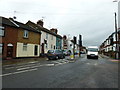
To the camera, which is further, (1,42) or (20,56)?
(20,56)

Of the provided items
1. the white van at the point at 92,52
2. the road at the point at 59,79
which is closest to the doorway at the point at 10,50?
the road at the point at 59,79

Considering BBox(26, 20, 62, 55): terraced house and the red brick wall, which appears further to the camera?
BBox(26, 20, 62, 55): terraced house

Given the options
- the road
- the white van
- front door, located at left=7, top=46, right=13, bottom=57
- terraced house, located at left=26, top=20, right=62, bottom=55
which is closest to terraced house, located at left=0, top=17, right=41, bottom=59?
front door, located at left=7, top=46, right=13, bottom=57

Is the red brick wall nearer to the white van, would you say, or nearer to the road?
the road

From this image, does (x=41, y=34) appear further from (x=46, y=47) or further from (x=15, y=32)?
(x=15, y=32)

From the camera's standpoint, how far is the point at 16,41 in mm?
22672

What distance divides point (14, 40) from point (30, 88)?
18670 millimetres

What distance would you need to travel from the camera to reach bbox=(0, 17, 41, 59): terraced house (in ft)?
68.2

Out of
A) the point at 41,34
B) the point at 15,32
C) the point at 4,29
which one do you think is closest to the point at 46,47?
the point at 41,34

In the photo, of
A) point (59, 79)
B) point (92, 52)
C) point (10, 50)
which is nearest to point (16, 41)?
point (10, 50)

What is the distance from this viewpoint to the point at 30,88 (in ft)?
17.5

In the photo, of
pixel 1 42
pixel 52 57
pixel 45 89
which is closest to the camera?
pixel 45 89

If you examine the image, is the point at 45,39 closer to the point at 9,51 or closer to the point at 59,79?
the point at 9,51

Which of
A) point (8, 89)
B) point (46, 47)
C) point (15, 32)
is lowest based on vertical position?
point (8, 89)
